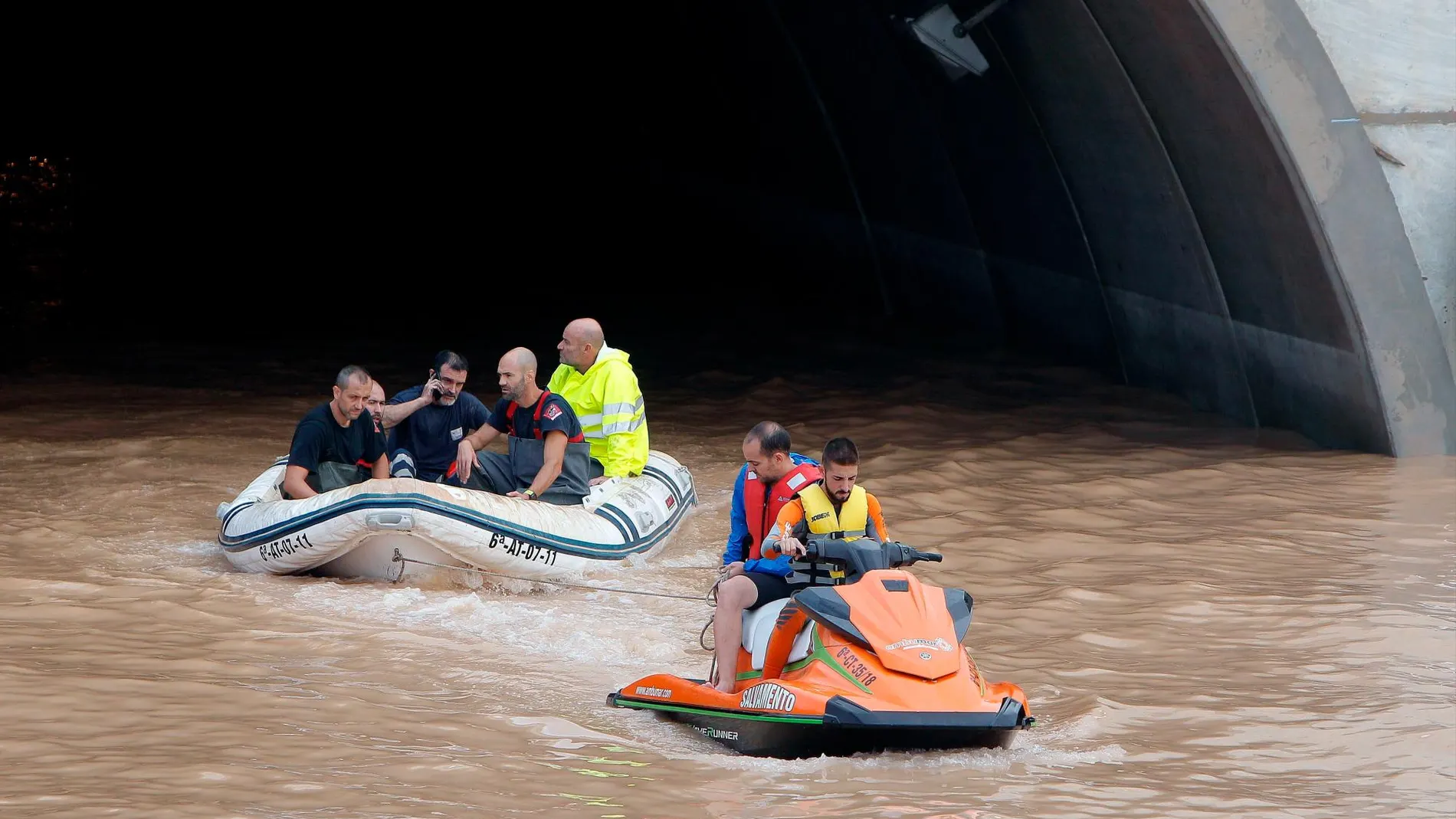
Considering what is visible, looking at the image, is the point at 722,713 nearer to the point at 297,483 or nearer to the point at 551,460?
the point at 551,460

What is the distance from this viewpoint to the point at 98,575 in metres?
7.73

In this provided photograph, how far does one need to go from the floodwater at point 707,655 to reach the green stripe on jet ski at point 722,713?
11cm

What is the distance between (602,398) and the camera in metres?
9.02

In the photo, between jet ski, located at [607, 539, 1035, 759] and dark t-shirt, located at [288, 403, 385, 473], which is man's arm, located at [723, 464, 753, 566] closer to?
jet ski, located at [607, 539, 1035, 759]

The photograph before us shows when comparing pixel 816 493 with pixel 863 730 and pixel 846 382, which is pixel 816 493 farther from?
pixel 846 382

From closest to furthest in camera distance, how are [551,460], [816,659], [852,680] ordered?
1. [852,680]
2. [816,659]
3. [551,460]

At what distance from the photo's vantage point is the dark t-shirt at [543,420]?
28.6ft

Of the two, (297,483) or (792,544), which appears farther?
(297,483)

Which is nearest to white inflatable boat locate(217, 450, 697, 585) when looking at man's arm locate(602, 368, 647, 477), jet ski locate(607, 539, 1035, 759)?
man's arm locate(602, 368, 647, 477)

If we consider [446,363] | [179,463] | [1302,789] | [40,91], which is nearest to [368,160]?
[40,91]

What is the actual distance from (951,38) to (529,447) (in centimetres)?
645

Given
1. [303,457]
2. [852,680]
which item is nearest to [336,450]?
[303,457]

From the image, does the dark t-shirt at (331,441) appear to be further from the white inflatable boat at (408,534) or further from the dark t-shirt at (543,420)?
the dark t-shirt at (543,420)

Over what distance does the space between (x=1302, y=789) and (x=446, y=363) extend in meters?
5.30
